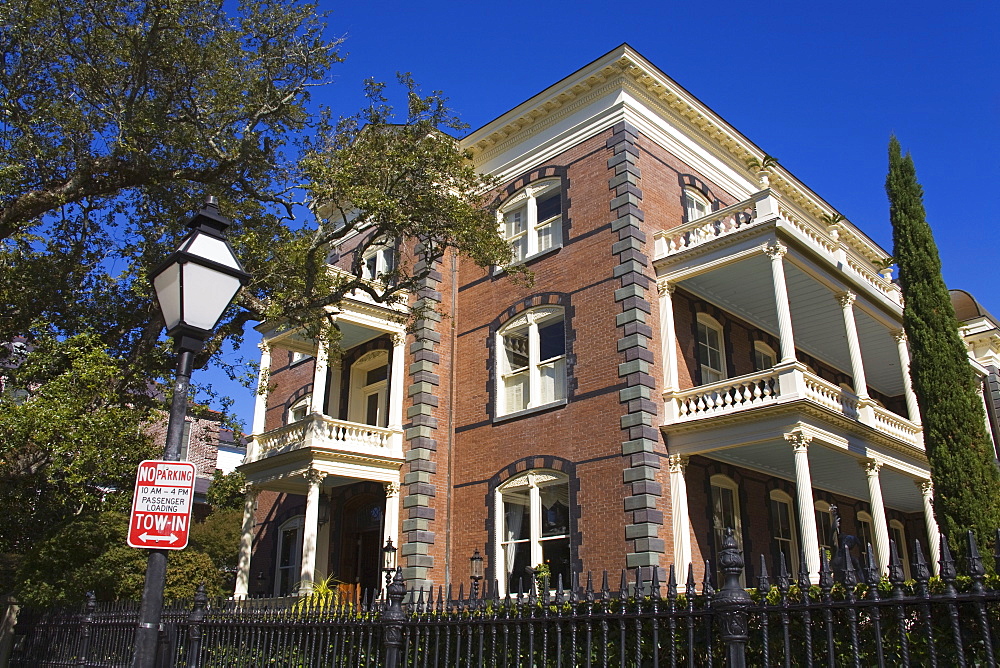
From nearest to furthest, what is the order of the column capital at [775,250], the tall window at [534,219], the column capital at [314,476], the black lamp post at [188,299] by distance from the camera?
the black lamp post at [188,299] < the column capital at [775,250] < the column capital at [314,476] < the tall window at [534,219]

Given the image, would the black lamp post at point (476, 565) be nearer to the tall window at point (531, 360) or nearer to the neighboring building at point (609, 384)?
the neighboring building at point (609, 384)

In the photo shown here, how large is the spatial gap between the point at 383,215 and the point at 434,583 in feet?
29.5

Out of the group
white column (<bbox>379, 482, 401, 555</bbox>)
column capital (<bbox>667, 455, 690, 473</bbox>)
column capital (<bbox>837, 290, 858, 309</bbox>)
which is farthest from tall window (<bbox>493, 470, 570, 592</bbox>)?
column capital (<bbox>837, 290, 858, 309</bbox>)

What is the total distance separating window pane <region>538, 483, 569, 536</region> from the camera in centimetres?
1739

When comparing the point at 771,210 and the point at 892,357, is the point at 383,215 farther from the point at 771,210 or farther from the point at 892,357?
the point at 892,357

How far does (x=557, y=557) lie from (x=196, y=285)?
43.0 ft

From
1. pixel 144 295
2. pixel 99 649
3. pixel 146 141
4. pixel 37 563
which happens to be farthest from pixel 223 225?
pixel 37 563

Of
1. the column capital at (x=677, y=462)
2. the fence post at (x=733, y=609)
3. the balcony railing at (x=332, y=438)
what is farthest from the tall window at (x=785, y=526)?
the fence post at (x=733, y=609)

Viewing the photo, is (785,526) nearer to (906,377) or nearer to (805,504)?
(906,377)

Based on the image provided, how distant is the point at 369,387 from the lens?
2294cm

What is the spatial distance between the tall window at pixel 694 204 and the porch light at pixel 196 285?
15.9 metres

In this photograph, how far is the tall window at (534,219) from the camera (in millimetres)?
20203

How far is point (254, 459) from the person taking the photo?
20766 millimetres

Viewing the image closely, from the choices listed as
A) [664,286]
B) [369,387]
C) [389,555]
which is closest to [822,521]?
[664,286]
